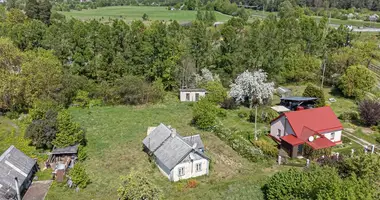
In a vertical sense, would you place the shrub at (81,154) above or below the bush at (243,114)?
above

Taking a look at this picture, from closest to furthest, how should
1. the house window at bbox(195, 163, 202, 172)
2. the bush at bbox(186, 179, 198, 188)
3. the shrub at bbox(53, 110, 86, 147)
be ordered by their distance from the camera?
1. the bush at bbox(186, 179, 198, 188)
2. the house window at bbox(195, 163, 202, 172)
3. the shrub at bbox(53, 110, 86, 147)

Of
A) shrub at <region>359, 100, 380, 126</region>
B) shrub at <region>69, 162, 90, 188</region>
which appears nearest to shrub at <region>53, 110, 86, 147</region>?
shrub at <region>69, 162, 90, 188</region>

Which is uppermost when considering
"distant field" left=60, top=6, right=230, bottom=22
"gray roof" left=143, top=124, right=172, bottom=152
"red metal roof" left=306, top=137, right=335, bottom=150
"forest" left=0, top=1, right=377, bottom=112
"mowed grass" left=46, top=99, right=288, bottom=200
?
"distant field" left=60, top=6, right=230, bottom=22

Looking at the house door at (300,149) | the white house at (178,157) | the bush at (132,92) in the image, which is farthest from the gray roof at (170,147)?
the bush at (132,92)

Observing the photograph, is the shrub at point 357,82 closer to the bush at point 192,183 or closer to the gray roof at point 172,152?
the gray roof at point 172,152

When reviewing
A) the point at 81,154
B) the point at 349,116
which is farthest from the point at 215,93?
the point at 81,154

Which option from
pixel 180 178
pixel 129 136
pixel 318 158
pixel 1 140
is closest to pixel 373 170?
pixel 318 158

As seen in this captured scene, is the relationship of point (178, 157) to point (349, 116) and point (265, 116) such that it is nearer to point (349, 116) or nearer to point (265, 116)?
point (265, 116)

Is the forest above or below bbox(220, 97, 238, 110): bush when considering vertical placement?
above

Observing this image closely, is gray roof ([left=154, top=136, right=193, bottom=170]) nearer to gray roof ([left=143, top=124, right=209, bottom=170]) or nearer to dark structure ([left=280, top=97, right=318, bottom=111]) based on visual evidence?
gray roof ([left=143, top=124, right=209, bottom=170])
